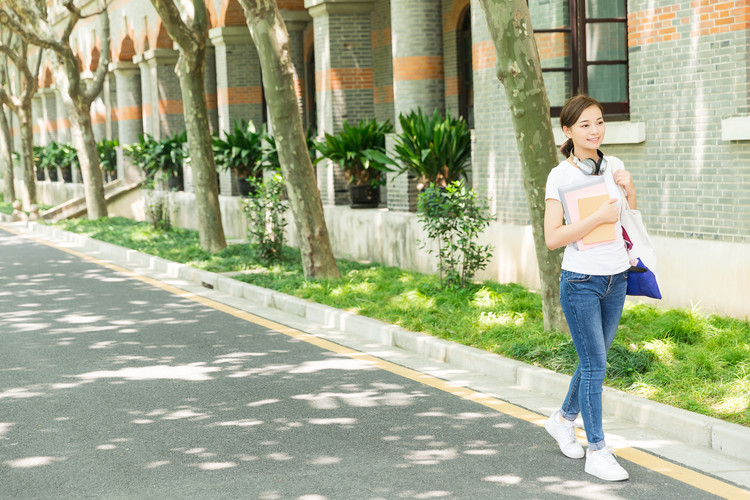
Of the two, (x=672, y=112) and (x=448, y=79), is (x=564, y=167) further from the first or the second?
(x=448, y=79)

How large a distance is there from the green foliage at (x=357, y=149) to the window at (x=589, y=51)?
4.94 meters

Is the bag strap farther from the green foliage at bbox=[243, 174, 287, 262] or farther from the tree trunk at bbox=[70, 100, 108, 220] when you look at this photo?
the tree trunk at bbox=[70, 100, 108, 220]

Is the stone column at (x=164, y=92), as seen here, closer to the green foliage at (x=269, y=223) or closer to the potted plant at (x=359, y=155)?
the potted plant at (x=359, y=155)

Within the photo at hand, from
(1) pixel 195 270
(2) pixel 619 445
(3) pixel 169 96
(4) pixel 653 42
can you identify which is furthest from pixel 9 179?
(2) pixel 619 445

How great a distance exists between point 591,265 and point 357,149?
1140 cm

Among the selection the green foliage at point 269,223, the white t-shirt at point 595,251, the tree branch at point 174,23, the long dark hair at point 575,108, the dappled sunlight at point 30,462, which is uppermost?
the tree branch at point 174,23

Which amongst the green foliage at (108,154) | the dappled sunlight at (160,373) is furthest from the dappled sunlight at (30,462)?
the green foliage at (108,154)

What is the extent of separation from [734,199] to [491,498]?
17.9 feet

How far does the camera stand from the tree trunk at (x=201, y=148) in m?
16.4

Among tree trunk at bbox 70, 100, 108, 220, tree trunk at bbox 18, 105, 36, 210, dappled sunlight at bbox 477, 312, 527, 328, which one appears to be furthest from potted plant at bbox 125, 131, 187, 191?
dappled sunlight at bbox 477, 312, 527, 328

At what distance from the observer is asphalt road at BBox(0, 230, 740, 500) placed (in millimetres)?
5305

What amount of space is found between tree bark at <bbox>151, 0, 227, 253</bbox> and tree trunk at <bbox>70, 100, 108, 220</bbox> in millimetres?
8548

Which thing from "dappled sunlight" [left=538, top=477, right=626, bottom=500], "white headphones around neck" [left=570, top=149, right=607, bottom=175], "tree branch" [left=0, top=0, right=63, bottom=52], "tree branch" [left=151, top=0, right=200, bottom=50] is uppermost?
"tree branch" [left=0, top=0, right=63, bottom=52]

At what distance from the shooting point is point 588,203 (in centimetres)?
524
